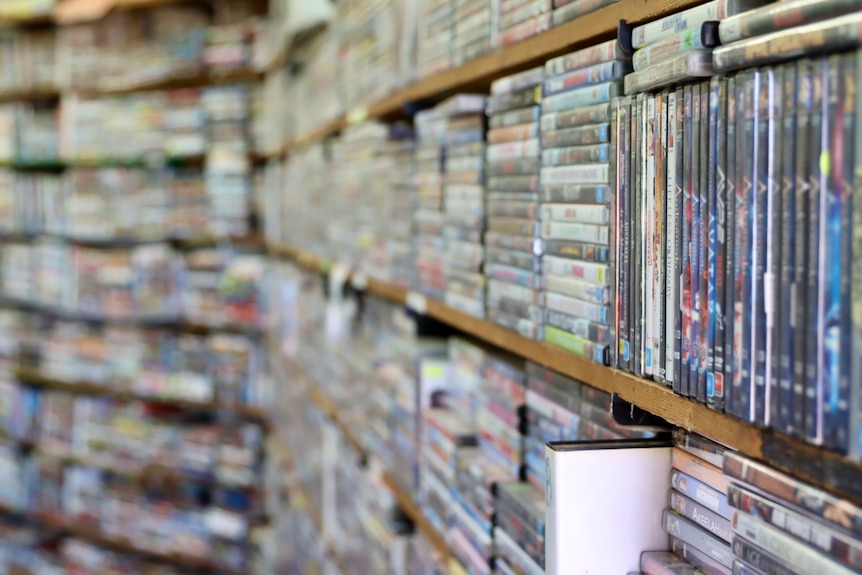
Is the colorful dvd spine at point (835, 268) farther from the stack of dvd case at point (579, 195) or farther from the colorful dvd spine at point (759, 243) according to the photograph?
the stack of dvd case at point (579, 195)

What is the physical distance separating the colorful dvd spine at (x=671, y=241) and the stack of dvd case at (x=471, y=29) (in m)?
0.58

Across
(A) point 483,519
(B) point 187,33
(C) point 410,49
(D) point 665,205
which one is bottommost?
(A) point 483,519

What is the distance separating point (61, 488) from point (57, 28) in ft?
6.46

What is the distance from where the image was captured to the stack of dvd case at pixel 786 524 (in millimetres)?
626

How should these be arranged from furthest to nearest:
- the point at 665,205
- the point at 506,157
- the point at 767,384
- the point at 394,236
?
the point at 394,236, the point at 506,157, the point at 665,205, the point at 767,384

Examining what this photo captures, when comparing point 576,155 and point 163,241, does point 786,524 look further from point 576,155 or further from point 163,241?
point 163,241

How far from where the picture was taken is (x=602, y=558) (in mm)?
917

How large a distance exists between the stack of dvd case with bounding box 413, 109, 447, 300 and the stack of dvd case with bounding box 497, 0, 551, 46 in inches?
12.5

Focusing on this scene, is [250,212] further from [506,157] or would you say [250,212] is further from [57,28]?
[506,157]

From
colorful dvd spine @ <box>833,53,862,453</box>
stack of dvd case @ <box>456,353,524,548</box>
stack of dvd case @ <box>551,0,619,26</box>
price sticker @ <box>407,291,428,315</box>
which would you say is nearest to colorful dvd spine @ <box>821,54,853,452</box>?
colorful dvd spine @ <box>833,53,862,453</box>

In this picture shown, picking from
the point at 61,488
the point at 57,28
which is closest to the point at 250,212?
the point at 57,28

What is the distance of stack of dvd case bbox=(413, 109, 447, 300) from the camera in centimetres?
164

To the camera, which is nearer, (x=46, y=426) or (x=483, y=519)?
(x=483, y=519)

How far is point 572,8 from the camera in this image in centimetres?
109
